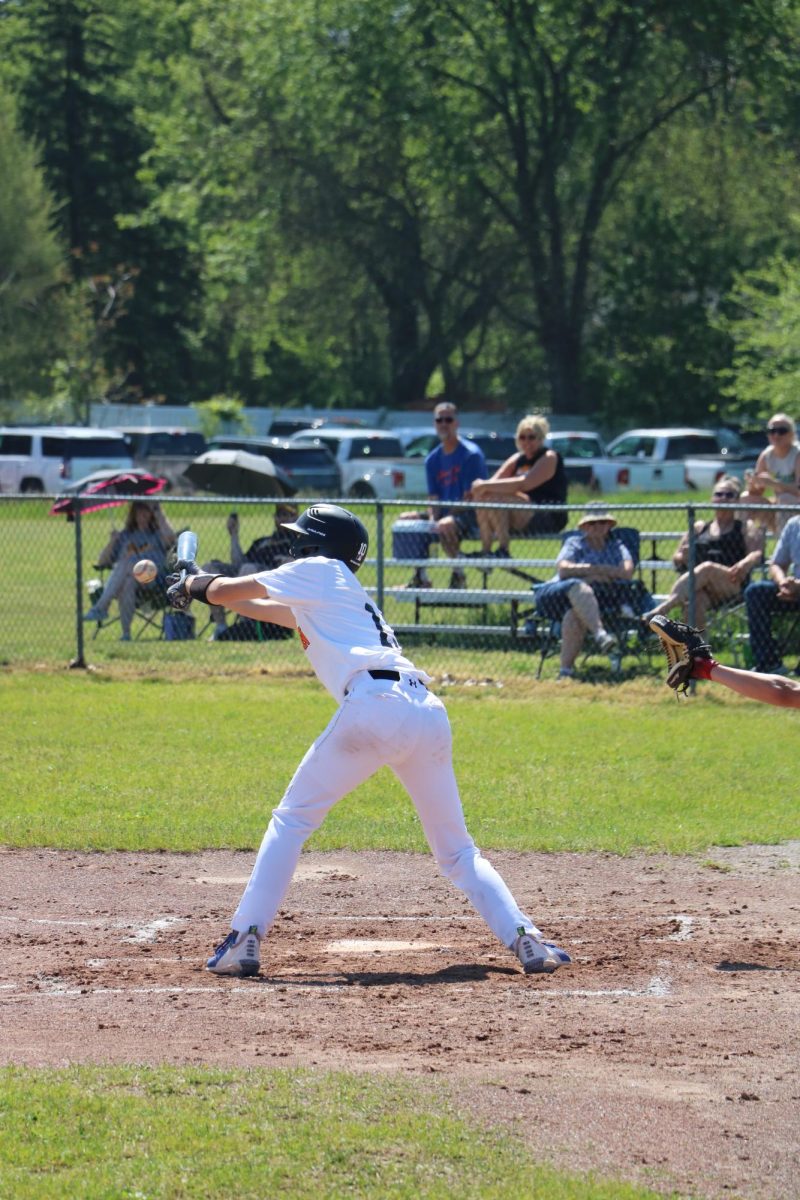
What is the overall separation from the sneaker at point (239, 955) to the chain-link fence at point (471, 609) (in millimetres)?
7470

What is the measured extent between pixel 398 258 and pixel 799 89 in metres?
14.0

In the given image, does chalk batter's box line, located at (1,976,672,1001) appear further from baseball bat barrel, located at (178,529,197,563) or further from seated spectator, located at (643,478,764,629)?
seated spectator, located at (643,478,764,629)

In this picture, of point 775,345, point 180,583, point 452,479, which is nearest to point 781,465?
point 452,479

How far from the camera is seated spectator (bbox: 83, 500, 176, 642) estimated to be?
16.9 metres

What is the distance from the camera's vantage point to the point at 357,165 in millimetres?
52844

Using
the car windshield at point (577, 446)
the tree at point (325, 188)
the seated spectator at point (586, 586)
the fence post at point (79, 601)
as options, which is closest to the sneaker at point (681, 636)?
the seated spectator at point (586, 586)

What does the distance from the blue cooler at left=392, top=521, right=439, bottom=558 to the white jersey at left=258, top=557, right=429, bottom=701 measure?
32.0 feet

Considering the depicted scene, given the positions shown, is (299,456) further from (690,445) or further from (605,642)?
(605,642)

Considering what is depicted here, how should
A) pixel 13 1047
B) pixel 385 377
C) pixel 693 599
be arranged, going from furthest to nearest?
pixel 385 377
pixel 693 599
pixel 13 1047

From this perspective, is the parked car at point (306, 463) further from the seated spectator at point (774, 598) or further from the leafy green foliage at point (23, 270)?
the seated spectator at point (774, 598)

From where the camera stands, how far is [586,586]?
14.7 metres

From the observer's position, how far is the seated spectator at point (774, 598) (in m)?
14.1

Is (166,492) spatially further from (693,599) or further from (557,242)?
(693,599)

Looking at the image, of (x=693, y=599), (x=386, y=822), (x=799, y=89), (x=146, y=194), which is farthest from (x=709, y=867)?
(x=146, y=194)
